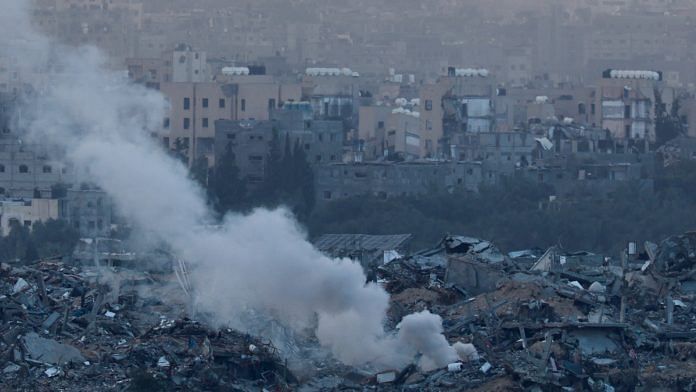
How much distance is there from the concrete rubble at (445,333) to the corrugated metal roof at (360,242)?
4473 millimetres

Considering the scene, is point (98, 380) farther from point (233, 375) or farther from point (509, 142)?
point (509, 142)

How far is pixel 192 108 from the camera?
169ft

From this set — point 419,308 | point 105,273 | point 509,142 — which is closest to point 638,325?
point 419,308

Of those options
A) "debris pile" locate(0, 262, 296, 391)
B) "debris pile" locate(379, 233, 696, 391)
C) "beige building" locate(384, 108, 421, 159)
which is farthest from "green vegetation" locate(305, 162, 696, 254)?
"debris pile" locate(0, 262, 296, 391)

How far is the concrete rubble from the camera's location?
23.2 m

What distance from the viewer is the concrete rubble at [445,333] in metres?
23.2

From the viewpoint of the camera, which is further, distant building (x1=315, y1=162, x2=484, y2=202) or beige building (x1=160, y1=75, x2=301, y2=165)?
beige building (x1=160, y1=75, x2=301, y2=165)

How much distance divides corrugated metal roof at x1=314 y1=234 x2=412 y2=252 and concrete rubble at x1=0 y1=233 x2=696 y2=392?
447 cm

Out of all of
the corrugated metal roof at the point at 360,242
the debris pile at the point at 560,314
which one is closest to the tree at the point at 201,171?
the corrugated metal roof at the point at 360,242

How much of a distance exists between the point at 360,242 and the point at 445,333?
980 centimetres

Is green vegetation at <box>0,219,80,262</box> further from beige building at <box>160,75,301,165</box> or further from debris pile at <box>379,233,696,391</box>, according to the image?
beige building at <box>160,75,301,165</box>

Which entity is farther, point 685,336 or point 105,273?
point 105,273

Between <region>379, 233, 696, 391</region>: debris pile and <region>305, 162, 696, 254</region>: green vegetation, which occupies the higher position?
<region>379, 233, 696, 391</region>: debris pile

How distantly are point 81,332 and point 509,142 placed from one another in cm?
2301
